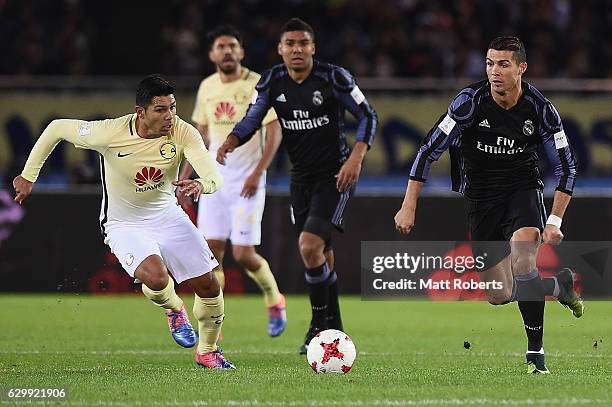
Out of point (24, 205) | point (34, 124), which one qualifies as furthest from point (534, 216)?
point (34, 124)

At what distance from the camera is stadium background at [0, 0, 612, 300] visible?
1532cm

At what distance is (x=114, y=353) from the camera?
32.1 feet

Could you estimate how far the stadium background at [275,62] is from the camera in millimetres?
15320

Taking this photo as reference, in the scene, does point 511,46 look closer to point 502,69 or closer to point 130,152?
point 502,69

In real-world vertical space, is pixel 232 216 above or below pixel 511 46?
below

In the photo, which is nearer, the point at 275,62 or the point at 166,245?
the point at 166,245

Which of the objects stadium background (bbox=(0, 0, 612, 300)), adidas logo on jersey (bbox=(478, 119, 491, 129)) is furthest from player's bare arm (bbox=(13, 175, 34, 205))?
stadium background (bbox=(0, 0, 612, 300))

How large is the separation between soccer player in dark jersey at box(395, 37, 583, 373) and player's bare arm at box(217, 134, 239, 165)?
5.77ft

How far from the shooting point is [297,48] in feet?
31.9

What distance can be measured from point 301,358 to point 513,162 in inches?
89.4

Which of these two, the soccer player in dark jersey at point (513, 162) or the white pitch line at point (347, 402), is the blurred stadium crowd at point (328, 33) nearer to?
the soccer player in dark jersey at point (513, 162)

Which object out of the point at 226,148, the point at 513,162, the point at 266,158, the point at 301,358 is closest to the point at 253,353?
the point at 301,358

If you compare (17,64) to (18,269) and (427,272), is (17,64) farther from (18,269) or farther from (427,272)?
(427,272)

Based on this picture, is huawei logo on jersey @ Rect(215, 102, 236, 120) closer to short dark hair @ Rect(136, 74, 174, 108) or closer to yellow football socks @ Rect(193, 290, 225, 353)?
short dark hair @ Rect(136, 74, 174, 108)
